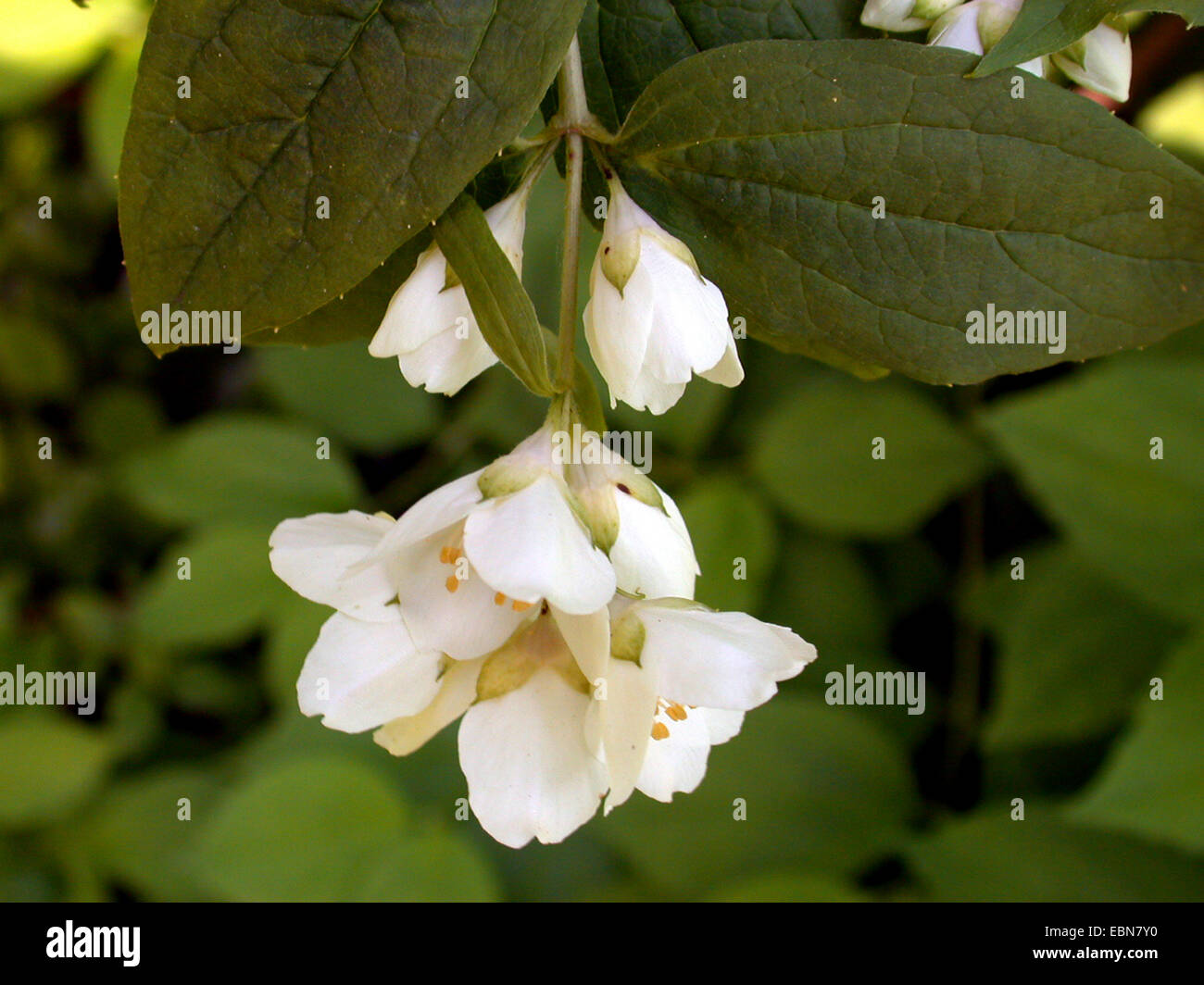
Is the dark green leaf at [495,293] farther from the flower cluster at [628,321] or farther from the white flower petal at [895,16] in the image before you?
the white flower petal at [895,16]

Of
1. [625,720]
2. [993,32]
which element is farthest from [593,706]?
[993,32]

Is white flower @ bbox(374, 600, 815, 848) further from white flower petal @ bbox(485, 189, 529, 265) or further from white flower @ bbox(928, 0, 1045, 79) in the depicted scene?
white flower @ bbox(928, 0, 1045, 79)

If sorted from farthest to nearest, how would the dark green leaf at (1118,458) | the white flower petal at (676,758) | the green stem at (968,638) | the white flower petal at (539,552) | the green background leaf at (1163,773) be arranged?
1. the green stem at (968,638)
2. the dark green leaf at (1118,458)
3. the green background leaf at (1163,773)
4. the white flower petal at (676,758)
5. the white flower petal at (539,552)

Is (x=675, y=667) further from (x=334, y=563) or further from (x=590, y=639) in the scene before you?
(x=334, y=563)

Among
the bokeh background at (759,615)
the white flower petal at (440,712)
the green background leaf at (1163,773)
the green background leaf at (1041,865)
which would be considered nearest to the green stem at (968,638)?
the bokeh background at (759,615)
